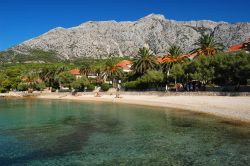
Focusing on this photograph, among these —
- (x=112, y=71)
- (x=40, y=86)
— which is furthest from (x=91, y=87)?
(x=40, y=86)

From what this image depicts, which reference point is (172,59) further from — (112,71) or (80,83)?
(80,83)

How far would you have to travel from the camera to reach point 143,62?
95.6m

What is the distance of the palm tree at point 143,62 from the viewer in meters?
95.2

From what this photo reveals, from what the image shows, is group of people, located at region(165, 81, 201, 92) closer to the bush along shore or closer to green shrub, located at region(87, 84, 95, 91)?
the bush along shore

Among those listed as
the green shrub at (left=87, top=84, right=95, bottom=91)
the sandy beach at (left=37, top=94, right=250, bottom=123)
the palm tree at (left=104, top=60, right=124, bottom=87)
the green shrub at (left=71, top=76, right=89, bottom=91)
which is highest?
the palm tree at (left=104, top=60, right=124, bottom=87)

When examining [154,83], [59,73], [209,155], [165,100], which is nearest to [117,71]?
[154,83]

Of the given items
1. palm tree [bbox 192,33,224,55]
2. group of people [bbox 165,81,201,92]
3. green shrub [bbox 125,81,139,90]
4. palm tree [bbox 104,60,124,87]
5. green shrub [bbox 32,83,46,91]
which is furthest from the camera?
green shrub [bbox 32,83,46,91]

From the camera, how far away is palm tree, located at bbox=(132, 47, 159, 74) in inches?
3748

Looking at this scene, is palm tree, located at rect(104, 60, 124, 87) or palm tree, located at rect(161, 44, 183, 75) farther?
palm tree, located at rect(104, 60, 124, 87)

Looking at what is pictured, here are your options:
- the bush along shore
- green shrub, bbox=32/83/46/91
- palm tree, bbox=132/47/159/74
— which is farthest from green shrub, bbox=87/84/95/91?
green shrub, bbox=32/83/46/91

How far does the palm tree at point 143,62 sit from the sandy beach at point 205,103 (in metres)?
14.8

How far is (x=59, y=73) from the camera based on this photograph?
12294 centimetres

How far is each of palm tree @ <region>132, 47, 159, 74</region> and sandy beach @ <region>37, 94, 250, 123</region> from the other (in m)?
14.8

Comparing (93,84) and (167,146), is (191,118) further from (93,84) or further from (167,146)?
(93,84)
